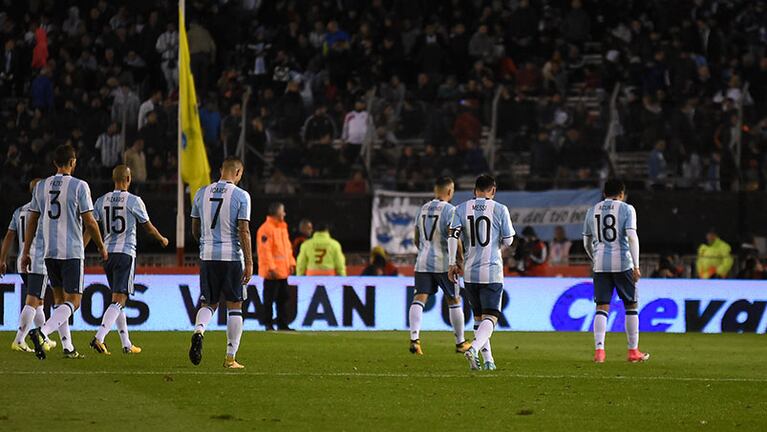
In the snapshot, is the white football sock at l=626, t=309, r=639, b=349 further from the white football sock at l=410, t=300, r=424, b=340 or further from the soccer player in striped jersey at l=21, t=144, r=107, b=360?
the soccer player in striped jersey at l=21, t=144, r=107, b=360

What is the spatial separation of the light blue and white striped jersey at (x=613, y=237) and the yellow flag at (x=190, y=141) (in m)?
9.37

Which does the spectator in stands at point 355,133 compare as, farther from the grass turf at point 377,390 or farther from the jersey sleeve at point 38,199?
the jersey sleeve at point 38,199

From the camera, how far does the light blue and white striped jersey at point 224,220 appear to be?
13.3 m

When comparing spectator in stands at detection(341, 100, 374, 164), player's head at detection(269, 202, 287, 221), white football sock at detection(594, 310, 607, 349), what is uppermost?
spectator in stands at detection(341, 100, 374, 164)

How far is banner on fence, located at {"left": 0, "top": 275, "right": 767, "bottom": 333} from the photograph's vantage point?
21.7 metres

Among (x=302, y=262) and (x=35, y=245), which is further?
(x=302, y=262)

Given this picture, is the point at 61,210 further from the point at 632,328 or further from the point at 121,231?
the point at 632,328

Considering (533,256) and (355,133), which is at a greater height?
(355,133)

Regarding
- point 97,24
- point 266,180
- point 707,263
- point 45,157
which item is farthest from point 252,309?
point 97,24

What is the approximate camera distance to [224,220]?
43.7ft

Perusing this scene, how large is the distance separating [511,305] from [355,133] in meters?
4.60

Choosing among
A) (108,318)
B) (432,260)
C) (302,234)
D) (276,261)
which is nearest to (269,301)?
(276,261)

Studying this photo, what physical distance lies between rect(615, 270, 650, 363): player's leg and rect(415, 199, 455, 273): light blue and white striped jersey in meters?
2.17

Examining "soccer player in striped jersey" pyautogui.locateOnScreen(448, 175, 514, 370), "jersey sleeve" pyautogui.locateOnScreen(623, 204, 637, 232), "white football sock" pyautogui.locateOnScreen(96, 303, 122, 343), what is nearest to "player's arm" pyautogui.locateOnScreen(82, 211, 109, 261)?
"white football sock" pyautogui.locateOnScreen(96, 303, 122, 343)
